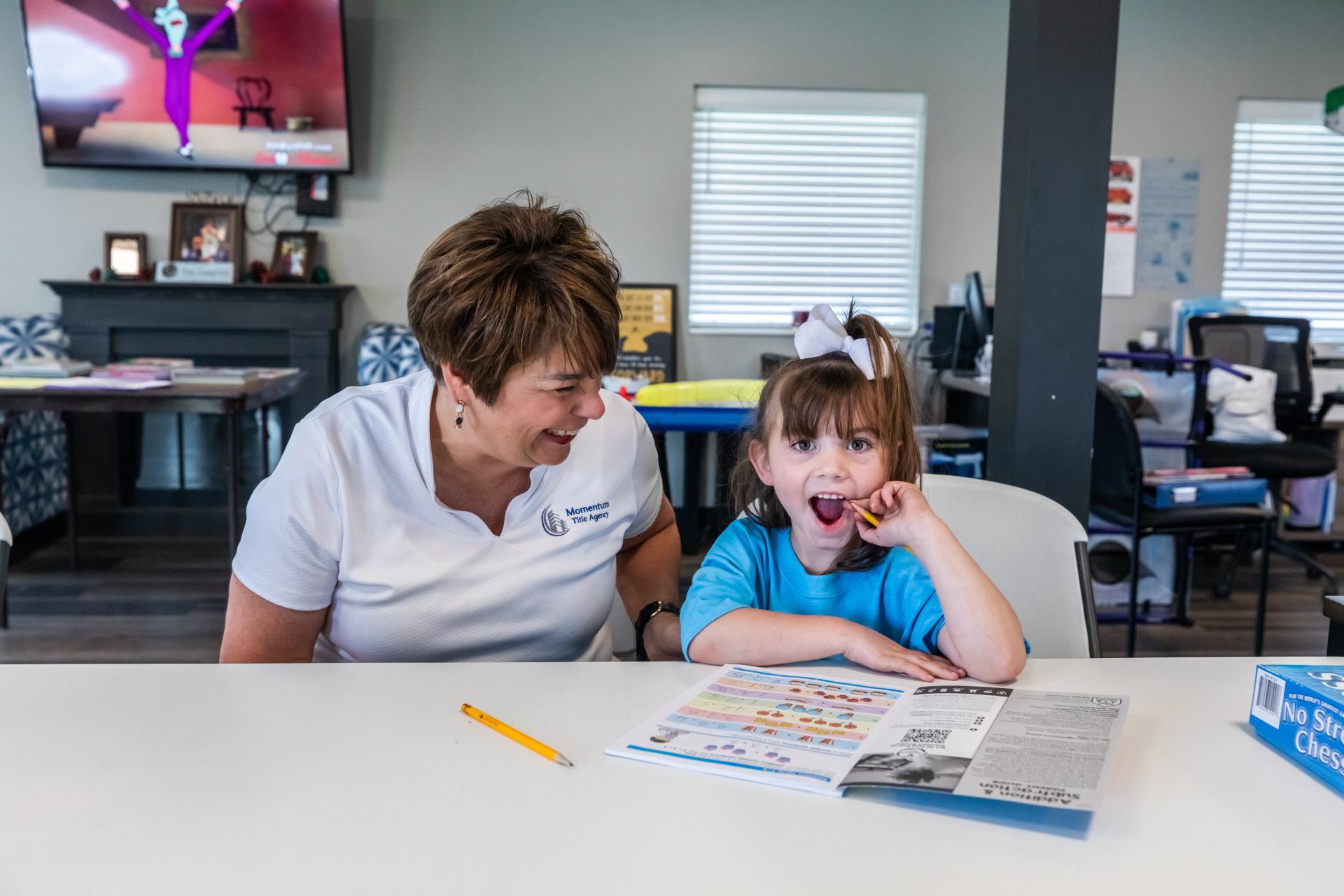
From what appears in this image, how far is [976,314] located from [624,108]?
1.82m

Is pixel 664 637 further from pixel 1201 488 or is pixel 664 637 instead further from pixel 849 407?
pixel 1201 488

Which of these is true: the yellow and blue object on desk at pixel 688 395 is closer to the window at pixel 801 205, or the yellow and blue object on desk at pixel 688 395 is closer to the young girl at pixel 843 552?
the window at pixel 801 205

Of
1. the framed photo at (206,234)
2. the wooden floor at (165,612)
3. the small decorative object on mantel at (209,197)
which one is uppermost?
the small decorative object on mantel at (209,197)

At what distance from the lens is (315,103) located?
15.0ft

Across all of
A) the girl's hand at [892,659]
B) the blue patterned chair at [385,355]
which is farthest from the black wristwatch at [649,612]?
the blue patterned chair at [385,355]

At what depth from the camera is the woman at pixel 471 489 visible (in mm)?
1210

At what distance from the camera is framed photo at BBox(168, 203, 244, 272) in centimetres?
470

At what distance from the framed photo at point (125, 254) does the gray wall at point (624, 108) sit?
7 cm

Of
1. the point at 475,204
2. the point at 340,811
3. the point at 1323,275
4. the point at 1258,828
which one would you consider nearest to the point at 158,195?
the point at 475,204

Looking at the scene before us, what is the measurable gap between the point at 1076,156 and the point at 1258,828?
1.34 meters

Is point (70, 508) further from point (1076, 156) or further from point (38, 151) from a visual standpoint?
point (1076, 156)

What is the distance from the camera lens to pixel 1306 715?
92 centimetres

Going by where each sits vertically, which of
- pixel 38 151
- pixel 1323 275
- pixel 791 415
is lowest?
pixel 791 415

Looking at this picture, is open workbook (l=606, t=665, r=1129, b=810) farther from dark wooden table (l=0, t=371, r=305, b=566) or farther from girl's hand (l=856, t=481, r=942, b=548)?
dark wooden table (l=0, t=371, r=305, b=566)
